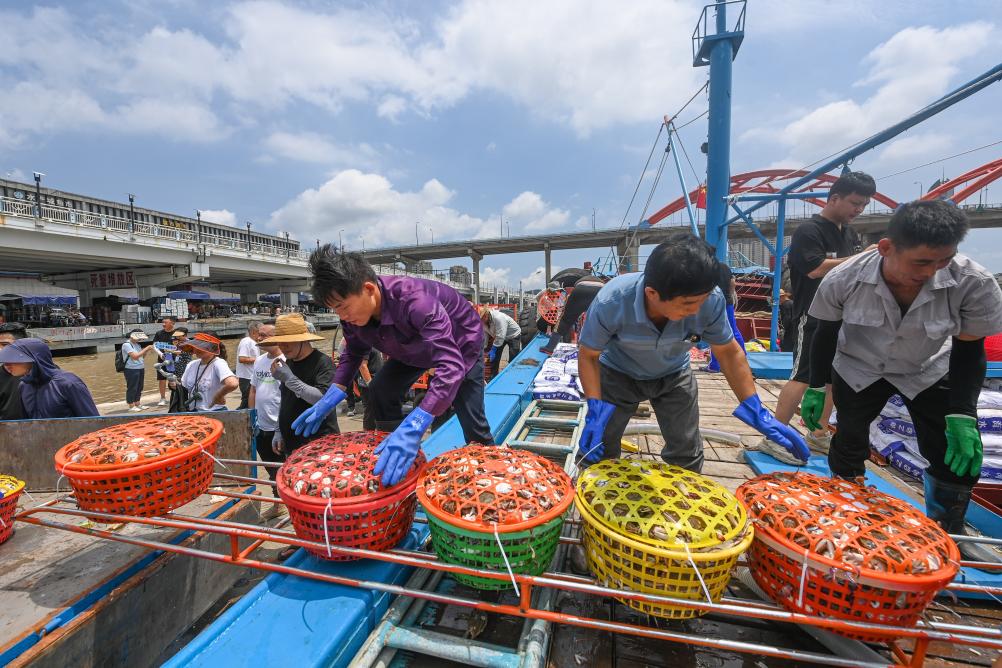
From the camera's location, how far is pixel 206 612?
2924 millimetres

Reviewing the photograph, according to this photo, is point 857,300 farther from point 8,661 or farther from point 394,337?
point 8,661

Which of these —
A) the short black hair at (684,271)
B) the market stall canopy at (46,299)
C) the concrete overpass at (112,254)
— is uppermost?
the concrete overpass at (112,254)

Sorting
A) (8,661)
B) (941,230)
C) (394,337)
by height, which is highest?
(941,230)

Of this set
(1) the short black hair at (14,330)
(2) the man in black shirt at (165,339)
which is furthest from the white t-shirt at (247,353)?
(2) the man in black shirt at (165,339)

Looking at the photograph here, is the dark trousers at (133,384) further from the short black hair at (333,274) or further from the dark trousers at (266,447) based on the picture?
the short black hair at (333,274)

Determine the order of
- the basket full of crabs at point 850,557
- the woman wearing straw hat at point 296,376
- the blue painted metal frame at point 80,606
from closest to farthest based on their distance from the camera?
1. the basket full of crabs at point 850,557
2. the blue painted metal frame at point 80,606
3. the woman wearing straw hat at point 296,376

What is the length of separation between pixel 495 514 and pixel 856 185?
352 cm

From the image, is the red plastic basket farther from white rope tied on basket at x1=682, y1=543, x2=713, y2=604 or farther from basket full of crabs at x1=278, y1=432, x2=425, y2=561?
white rope tied on basket at x1=682, y1=543, x2=713, y2=604

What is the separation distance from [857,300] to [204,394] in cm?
560

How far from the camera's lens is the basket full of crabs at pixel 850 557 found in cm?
122

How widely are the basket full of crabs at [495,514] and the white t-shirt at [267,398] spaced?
267cm

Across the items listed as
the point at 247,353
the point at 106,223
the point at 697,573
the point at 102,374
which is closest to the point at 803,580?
the point at 697,573

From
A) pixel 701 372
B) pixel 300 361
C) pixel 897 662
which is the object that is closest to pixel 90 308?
pixel 300 361

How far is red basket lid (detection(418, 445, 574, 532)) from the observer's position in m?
1.44
